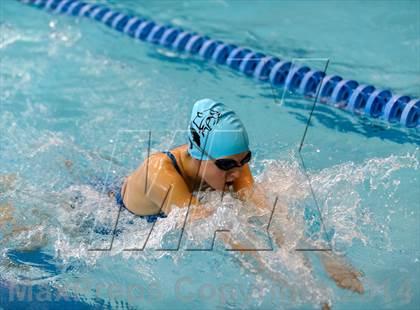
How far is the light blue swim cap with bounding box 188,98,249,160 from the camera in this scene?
343 cm

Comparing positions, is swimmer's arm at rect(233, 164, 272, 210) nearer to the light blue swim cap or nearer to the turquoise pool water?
the turquoise pool water

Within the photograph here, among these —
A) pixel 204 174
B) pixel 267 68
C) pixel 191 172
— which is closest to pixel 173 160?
pixel 191 172

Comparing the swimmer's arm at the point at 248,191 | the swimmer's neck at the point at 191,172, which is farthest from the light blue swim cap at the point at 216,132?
the swimmer's arm at the point at 248,191

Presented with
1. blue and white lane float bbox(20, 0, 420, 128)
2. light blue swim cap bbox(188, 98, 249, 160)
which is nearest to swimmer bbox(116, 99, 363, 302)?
light blue swim cap bbox(188, 98, 249, 160)

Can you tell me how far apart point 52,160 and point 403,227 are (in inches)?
102

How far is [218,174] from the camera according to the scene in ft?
11.5

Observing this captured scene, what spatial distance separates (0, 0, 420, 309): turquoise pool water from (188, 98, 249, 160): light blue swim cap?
1.15 feet

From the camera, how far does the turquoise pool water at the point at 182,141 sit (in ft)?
11.6

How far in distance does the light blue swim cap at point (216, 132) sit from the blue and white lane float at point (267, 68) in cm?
219

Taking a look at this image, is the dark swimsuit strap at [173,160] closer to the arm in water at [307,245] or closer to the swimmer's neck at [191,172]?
the swimmer's neck at [191,172]

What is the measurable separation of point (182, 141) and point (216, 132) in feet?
5.42

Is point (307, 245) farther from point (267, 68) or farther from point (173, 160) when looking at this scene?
point (267, 68)

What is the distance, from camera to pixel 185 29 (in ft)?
23.4

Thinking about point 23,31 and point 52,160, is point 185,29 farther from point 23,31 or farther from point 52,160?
point 52,160
